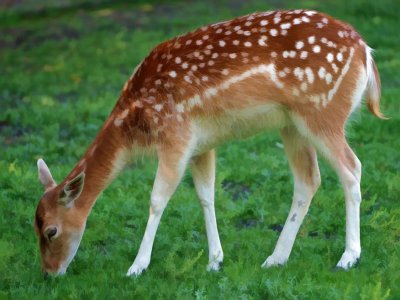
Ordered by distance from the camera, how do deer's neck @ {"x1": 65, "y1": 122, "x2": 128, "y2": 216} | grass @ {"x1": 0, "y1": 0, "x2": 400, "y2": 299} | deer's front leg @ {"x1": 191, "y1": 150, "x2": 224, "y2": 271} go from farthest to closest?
deer's front leg @ {"x1": 191, "y1": 150, "x2": 224, "y2": 271} → deer's neck @ {"x1": 65, "y1": 122, "x2": 128, "y2": 216} → grass @ {"x1": 0, "y1": 0, "x2": 400, "y2": 299}

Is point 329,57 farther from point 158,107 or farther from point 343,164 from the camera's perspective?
point 158,107

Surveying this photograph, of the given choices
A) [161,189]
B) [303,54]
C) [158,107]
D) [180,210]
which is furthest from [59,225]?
A: [303,54]

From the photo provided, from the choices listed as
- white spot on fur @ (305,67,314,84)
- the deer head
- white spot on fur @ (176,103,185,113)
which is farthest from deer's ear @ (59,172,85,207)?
white spot on fur @ (305,67,314,84)

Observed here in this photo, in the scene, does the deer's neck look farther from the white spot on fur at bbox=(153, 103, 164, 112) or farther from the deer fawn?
the white spot on fur at bbox=(153, 103, 164, 112)

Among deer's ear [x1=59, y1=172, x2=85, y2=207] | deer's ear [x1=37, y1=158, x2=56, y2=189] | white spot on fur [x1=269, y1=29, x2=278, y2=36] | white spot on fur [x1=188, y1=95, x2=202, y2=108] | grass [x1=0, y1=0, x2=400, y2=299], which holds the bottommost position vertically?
grass [x1=0, y1=0, x2=400, y2=299]

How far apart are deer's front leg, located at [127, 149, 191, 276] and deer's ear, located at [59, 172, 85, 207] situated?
0.50m

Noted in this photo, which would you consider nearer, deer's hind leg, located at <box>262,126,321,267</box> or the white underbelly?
the white underbelly

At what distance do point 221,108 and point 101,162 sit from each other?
91cm

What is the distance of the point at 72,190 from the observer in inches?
254

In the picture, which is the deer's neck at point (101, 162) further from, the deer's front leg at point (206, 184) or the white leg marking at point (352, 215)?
the white leg marking at point (352, 215)

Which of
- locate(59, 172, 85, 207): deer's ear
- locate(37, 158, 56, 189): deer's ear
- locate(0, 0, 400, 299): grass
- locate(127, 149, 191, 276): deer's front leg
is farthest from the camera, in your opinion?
locate(37, 158, 56, 189): deer's ear

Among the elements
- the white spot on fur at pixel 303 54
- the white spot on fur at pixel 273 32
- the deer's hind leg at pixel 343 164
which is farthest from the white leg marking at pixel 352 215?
the white spot on fur at pixel 273 32

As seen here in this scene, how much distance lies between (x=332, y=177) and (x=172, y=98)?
2.69 metres

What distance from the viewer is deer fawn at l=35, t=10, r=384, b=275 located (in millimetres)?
6477
